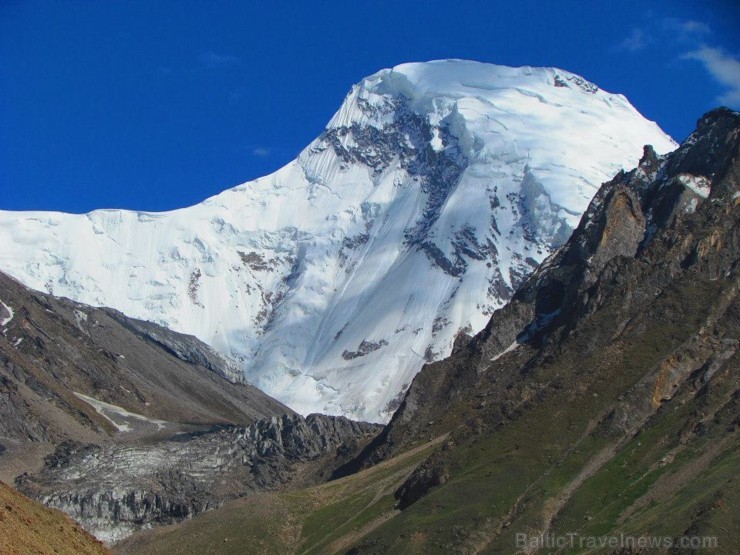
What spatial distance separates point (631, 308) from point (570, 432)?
3667 cm

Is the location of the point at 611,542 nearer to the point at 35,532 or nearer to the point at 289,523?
the point at 289,523

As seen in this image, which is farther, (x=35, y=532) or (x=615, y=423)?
(x=615, y=423)

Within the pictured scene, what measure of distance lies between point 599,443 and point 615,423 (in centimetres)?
375

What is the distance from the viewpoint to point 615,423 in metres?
143

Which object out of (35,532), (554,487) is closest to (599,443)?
(554,487)

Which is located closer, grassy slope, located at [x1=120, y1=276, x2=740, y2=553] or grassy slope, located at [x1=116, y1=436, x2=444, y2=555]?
grassy slope, located at [x1=120, y1=276, x2=740, y2=553]

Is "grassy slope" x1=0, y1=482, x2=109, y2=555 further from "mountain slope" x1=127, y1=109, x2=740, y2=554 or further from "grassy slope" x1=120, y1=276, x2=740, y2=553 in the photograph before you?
"grassy slope" x1=120, y1=276, x2=740, y2=553

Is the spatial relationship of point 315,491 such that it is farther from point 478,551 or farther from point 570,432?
point 478,551

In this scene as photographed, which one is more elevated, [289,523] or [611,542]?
[289,523]

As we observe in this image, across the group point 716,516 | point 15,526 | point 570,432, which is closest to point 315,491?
point 570,432

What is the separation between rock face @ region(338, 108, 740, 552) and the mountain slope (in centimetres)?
23

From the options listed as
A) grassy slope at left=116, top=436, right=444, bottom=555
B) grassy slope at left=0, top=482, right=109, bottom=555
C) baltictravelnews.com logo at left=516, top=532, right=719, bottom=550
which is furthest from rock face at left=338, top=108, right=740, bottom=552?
grassy slope at left=0, top=482, right=109, bottom=555

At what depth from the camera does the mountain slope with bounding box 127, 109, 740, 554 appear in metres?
121

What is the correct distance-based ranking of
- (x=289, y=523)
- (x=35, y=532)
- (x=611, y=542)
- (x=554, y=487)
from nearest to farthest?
(x=35, y=532) → (x=611, y=542) → (x=554, y=487) → (x=289, y=523)
